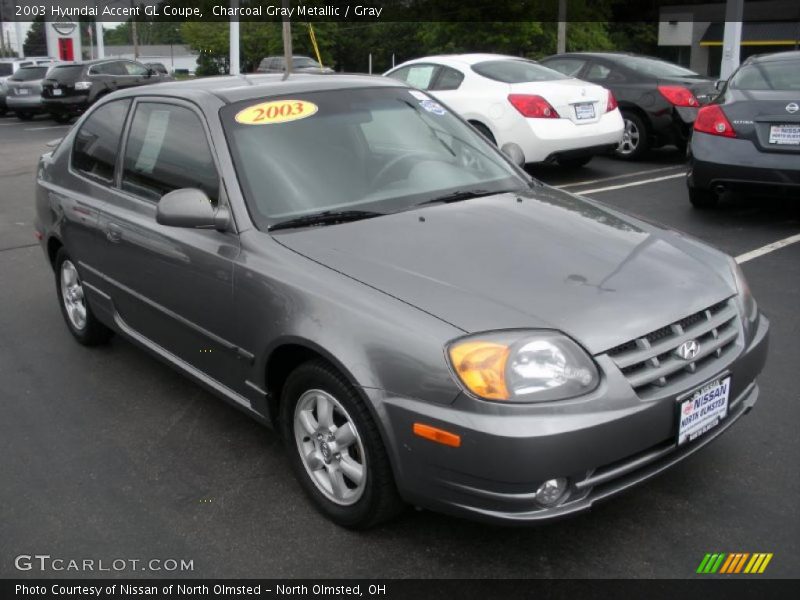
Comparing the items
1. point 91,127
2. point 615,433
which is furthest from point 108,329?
point 615,433

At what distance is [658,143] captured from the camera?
1095 centimetres

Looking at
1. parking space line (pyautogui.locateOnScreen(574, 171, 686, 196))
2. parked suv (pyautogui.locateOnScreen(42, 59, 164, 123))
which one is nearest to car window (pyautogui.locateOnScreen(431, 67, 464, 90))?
parking space line (pyautogui.locateOnScreen(574, 171, 686, 196))

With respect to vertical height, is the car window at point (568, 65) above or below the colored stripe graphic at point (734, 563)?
above

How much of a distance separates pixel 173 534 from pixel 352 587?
757mm

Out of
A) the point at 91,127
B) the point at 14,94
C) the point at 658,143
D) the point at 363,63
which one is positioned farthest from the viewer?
the point at 363,63

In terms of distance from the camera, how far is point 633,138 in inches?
435

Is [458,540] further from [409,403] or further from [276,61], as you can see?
[276,61]

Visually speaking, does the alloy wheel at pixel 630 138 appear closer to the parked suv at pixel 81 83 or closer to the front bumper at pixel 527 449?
the front bumper at pixel 527 449

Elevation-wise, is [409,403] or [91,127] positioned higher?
[91,127]

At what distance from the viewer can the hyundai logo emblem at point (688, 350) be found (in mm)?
2830

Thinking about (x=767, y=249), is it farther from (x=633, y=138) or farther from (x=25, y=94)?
(x=25, y=94)

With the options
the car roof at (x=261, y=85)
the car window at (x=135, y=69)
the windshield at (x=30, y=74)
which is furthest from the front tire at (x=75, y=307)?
the windshield at (x=30, y=74)

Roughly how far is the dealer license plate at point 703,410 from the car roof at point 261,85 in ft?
7.14

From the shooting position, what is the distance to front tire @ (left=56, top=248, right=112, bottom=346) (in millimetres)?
4977
